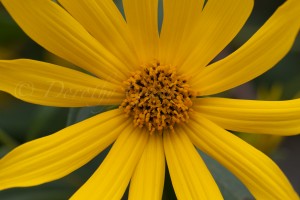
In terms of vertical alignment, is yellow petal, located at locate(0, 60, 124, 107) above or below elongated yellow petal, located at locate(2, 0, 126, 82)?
below

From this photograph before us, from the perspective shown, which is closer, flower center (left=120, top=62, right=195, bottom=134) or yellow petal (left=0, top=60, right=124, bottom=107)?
yellow petal (left=0, top=60, right=124, bottom=107)

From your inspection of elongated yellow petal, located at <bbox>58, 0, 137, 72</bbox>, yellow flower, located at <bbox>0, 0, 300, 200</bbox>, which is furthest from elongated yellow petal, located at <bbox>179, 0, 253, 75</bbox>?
elongated yellow petal, located at <bbox>58, 0, 137, 72</bbox>

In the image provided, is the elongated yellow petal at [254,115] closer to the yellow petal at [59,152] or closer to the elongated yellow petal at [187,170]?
the elongated yellow petal at [187,170]

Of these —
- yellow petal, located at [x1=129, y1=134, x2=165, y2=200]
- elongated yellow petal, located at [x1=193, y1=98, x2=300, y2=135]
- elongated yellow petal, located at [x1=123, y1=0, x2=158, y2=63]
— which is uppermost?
elongated yellow petal, located at [x1=123, y1=0, x2=158, y2=63]

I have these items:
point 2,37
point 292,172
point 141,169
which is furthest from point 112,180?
point 292,172

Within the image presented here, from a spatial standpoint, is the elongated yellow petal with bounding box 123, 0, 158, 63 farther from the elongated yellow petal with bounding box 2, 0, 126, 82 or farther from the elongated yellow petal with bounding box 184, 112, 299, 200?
the elongated yellow petal with bounding box 184, 112, 299, 200

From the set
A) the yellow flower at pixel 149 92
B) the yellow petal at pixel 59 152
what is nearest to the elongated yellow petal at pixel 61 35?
the yellow flower at pixel 149 92

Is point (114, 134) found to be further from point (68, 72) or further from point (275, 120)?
point (275, 120)

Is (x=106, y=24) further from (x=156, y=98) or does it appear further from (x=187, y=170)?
(x=187, y=170)
